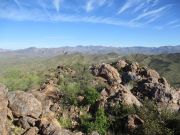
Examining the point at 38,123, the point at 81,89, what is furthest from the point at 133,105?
the point at 38,123

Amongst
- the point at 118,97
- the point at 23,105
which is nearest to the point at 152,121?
the point at 118,97

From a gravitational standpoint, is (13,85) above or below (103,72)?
below

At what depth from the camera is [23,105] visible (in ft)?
107

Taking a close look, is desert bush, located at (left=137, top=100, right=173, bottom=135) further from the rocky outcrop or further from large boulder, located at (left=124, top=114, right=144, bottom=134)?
the rocky outcrop

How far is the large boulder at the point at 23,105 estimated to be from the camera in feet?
107

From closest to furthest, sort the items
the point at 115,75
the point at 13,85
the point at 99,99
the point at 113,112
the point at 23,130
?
the point at 23,130
the point at 113,112
the point at 99,99
the point at 115,75
the point at 13,85

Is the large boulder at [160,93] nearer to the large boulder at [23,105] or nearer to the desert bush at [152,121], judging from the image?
the desert bush at [152,121]

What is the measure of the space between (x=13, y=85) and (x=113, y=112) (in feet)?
106

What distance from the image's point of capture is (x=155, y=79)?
50812mm

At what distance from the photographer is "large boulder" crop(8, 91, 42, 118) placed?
1280 inches

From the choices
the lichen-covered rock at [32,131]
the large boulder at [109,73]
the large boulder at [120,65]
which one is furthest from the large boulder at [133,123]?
the large boulder at [120,65]

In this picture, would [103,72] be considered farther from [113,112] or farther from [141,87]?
[113,112]

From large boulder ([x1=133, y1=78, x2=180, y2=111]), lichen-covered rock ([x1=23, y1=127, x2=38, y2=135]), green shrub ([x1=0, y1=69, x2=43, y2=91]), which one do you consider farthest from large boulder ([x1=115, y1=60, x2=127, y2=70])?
lichen-covered rock ([x1=23, y1=127, x2=38, y2=135])

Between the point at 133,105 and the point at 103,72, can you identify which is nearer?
the point at 133,105
